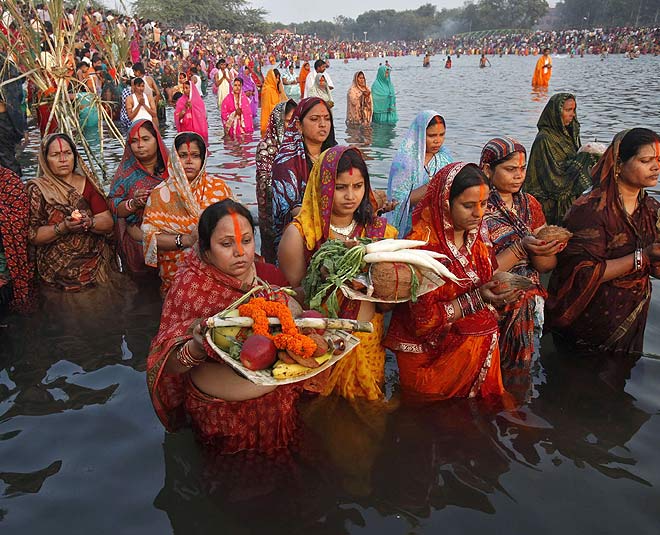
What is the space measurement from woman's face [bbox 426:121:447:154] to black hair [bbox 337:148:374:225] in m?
1.39

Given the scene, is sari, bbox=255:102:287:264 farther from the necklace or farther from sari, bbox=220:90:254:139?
sari, bbox=220:90:254:139

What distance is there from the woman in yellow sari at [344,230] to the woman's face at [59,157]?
229cm

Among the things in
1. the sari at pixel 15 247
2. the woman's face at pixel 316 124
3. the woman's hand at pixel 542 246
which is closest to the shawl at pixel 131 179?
the sari at pixel 15 247

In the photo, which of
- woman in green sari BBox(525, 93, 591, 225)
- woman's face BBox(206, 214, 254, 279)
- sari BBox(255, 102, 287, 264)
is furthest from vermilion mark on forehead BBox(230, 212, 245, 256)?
woman in green sari BBox(525, 93, 591, 225)

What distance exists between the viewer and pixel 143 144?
461 cm

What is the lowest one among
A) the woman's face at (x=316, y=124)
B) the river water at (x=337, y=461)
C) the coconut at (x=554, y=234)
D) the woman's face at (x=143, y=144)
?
the river water at (x=337, y=461)

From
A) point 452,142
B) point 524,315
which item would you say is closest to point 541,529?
point 524,315

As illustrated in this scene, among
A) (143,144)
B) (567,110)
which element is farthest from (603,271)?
(143,144)

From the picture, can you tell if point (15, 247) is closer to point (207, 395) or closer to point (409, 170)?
point (207, 395)

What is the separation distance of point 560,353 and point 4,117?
7234 millimetres

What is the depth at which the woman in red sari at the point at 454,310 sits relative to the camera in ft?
9.45

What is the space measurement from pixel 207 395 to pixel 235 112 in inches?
464

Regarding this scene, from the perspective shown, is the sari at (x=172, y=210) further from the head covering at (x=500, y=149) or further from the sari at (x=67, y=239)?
the head covering at (x=500, y=149)

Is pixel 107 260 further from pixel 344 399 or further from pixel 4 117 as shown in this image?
pixel 4 117
